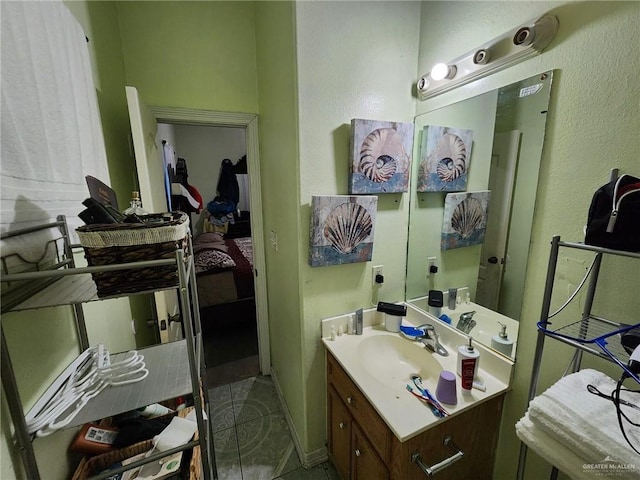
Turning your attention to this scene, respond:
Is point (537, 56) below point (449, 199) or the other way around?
the other way around

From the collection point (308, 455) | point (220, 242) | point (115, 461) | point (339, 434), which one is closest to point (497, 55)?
point (339, 434)

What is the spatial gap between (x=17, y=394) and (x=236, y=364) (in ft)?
6.61

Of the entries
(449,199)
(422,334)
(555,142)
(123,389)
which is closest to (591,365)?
(422,334)

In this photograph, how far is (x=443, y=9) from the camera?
3.99 ft

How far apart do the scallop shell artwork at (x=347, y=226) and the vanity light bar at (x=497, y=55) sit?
70cm

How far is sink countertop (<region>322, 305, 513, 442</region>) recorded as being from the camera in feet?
2.96

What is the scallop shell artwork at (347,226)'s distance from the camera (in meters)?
1.29

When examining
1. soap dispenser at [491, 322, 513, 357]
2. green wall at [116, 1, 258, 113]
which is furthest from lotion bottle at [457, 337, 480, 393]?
green wall at [116, 1, 258, 113]

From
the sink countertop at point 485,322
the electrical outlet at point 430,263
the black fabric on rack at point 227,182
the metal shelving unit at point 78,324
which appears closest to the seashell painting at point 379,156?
the electrical outlet at point 430,263

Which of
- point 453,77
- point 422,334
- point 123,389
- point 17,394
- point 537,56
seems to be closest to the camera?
point 17,394

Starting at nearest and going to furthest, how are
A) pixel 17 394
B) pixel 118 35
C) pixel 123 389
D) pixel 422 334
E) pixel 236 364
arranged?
pixel 17 394 < pixel 123 389 < pixel 422 334 < pixel 118 35 < pixel 236 364

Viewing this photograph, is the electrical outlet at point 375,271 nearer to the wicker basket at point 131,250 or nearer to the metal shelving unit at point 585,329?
the metal shelving unit at point 585,329

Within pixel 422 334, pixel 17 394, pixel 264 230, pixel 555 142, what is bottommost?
pixel 422 334

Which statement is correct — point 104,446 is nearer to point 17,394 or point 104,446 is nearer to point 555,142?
point 17,394
